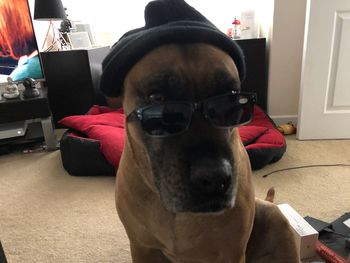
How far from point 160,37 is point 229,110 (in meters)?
0.19

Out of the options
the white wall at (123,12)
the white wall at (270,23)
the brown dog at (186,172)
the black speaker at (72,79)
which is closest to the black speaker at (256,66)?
the white wall at (270,23)

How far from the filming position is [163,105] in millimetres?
599

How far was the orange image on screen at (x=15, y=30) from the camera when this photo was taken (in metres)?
2.44

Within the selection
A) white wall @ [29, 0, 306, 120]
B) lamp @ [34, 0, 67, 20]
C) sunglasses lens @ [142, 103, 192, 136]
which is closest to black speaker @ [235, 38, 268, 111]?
white wall @ [29, 0, 306, 120]

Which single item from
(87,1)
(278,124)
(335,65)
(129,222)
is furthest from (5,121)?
(335,65)

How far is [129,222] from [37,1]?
6.73 ft

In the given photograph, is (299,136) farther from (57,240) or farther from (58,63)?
(58,63)

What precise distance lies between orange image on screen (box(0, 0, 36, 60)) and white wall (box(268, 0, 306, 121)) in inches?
73.2

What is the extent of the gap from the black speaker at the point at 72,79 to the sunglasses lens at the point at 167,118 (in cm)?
192

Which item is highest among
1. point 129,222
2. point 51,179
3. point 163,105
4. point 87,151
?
point 163,105

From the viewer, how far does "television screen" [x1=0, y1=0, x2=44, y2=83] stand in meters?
2.45

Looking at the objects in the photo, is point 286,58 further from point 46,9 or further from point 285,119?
point 46,9

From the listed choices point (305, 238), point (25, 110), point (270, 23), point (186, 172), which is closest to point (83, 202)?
point (25, 110)

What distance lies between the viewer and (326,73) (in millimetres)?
2094
